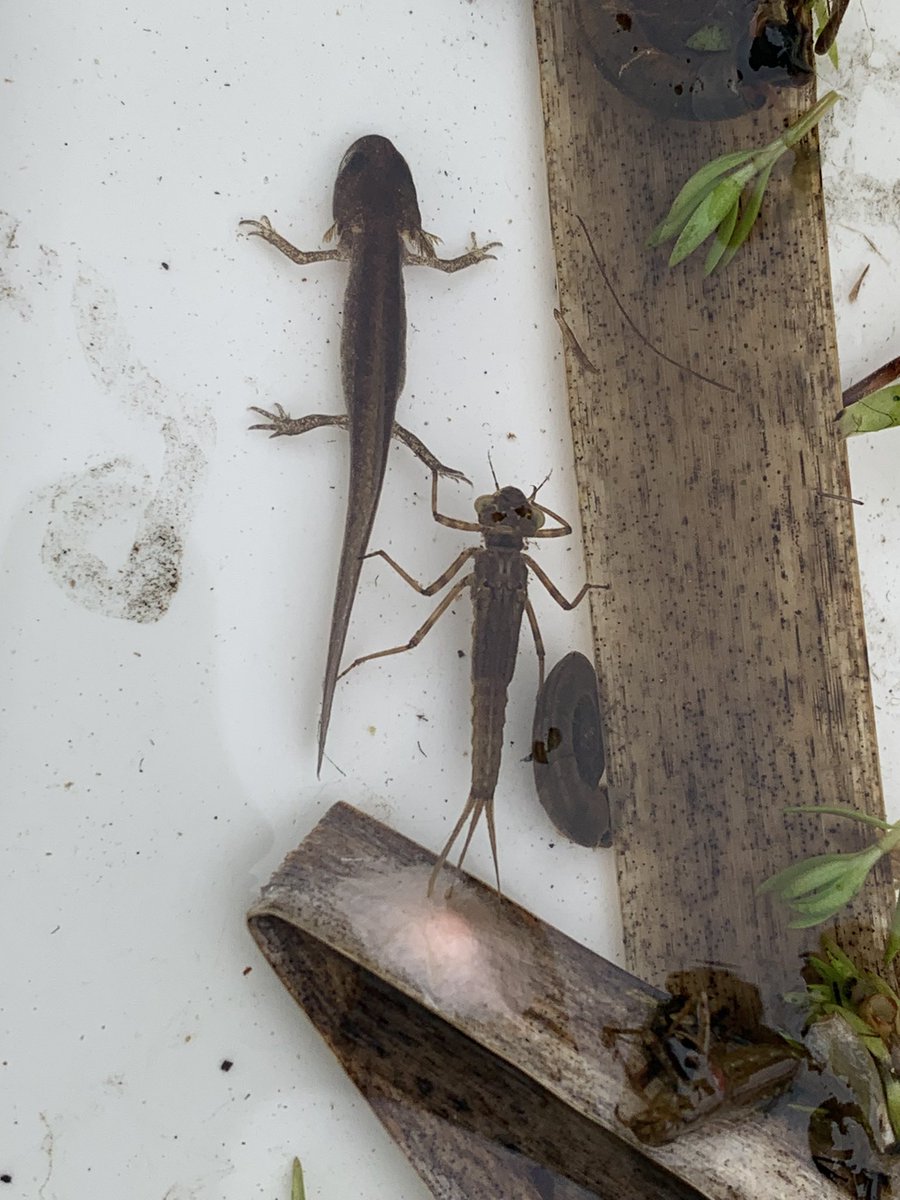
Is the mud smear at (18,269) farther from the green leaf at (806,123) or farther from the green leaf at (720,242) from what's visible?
the green leaf at (806,123)

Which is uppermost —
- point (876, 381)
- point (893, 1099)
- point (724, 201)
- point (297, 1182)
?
point (724, 201)

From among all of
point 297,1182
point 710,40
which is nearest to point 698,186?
point 710,40

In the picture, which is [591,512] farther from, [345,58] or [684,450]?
[345,58]

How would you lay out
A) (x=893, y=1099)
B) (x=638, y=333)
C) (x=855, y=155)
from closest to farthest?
→ (x=893, y=1099)
(x=638, y=333)
(x=855, y=155)

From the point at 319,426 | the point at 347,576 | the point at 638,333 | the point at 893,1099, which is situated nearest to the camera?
the point at 893,1099

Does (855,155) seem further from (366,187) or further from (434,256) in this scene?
(366,187)

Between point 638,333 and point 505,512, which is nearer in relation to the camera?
point 505,512

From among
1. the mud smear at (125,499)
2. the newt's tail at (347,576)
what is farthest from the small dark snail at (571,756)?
the mud smear at (125,499)

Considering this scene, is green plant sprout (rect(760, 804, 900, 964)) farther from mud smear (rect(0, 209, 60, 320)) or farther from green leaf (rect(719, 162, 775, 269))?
mud smear (rect(0, 209, 60, 320))

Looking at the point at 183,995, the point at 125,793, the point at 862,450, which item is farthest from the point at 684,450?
Answer: the point at 183,995
